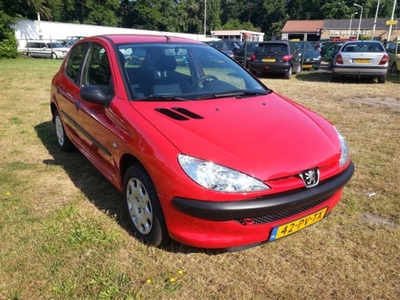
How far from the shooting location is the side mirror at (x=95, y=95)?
9.82 ft

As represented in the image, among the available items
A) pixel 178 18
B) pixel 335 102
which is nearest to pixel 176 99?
pixel 335 102

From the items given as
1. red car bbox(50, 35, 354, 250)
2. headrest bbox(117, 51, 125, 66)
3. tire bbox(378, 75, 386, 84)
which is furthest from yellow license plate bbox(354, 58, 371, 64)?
headrest bbox(117, 51, 125, 66)

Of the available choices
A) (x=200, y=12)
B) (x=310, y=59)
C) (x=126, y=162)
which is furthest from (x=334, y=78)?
(x=200, y=12)

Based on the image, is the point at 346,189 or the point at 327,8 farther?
the point at 327,8

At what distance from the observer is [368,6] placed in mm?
75625

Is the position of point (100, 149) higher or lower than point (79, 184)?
higher

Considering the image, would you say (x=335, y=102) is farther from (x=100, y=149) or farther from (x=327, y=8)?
(x=327, y=8)

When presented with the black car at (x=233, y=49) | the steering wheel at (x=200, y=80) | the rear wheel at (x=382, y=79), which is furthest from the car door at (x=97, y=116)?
the black car at (x=233, y=49)

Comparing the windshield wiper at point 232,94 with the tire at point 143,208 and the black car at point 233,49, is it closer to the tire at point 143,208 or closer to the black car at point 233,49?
the tire at point 143,208

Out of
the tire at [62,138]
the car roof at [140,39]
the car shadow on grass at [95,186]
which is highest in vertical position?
the car roof at [140,39]

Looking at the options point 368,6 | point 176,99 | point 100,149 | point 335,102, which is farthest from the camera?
point 368,6

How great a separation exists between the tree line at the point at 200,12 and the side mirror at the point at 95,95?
53679 millimetres

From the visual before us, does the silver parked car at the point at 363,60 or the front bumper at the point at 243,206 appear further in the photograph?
the silver parked car at the point at 363,60

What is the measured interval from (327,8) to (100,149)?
86.9 metres
